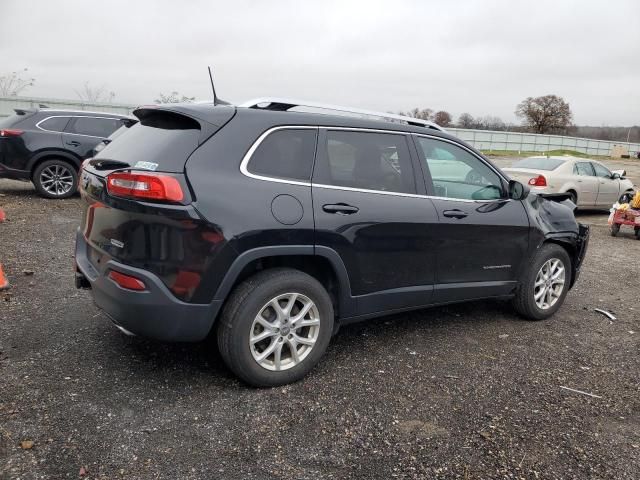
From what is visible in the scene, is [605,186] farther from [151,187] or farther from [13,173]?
[13,173]

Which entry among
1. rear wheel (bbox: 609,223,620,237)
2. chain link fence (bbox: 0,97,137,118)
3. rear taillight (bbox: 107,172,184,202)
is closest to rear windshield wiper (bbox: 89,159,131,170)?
rear taillight (bbox: 107,172,184,202)

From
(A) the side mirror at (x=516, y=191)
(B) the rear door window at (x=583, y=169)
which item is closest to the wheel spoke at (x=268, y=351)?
(A) the side mirror at (x=516, y=191)

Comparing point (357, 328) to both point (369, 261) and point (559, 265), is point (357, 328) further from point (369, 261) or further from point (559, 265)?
point (559, 265)

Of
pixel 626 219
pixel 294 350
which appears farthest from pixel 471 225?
pixel 626 219

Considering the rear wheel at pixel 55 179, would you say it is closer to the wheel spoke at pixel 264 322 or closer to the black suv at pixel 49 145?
the black suv at pixel 49 145

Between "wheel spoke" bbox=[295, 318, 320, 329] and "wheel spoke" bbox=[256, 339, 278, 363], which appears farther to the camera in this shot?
"wheel spoke" bbox=[295, 318, 320, 329]

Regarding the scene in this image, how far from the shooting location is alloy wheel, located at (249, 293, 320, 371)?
10.7ft

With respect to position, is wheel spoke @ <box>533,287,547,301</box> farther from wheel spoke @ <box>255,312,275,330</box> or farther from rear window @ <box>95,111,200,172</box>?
rear window @ <box>95,111,200,172</box>

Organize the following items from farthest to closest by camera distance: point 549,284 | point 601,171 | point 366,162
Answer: point 601,171 < point 549,284 < point 366,162

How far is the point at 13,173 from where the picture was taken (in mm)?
9414

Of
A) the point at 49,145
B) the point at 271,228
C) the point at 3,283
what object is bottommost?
the point at 3,283

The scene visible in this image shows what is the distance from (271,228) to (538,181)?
9831 millimetres

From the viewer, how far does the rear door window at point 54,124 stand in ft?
31.8

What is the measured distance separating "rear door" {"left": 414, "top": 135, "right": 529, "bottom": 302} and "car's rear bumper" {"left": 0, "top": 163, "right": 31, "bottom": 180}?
820 cm
